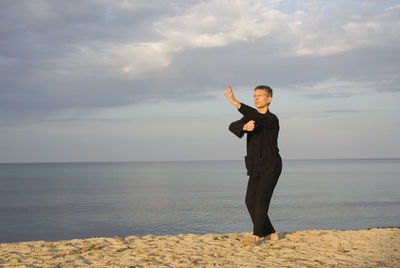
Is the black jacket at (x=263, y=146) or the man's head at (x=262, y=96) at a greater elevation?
the man's head at (x=262, y=96)

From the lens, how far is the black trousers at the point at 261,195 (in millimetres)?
6664

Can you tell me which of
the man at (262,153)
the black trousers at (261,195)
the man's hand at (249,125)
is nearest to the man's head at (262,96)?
the man at (262,153)

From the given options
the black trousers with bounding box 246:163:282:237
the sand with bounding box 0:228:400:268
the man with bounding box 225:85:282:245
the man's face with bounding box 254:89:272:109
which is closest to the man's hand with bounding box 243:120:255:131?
the man with bounding box 225:85:282:245

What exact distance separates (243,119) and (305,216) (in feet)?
76.4

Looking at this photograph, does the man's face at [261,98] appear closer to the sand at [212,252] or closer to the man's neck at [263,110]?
the man's neck at [263,110]

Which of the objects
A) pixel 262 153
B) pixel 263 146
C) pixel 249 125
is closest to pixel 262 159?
pixel 262 153

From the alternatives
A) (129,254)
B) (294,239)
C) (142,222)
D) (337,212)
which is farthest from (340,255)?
(337,212)

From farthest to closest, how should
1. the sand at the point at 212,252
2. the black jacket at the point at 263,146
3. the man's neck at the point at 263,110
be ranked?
1. the man's neck at the point at 263,110
2. the black jacket at the point at 263,146
3. the sand at the point at 212,252

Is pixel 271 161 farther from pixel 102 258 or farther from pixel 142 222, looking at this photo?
pixel 142 222

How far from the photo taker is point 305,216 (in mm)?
28203

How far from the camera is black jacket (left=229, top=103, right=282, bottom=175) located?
6.61 m

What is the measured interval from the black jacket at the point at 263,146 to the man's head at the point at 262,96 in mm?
187

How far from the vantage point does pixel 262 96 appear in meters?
6.64

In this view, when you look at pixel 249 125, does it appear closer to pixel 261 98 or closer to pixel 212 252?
pixel 261 98
